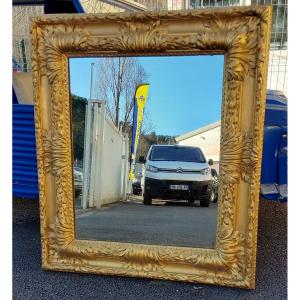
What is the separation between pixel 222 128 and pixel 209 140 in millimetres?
88

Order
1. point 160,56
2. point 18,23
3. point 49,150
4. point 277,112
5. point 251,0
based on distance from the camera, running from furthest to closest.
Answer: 1. point 251,0
2. point 18,23
3. point 277,112
4. point 49,150
5. point 160,56

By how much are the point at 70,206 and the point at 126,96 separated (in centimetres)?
62

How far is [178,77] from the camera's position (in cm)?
152

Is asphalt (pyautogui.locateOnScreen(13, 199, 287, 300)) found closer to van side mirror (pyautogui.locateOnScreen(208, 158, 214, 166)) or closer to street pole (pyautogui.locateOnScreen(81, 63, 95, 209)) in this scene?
street pole (pyautogui.locateOnScreen(81, 63, 95, 209))

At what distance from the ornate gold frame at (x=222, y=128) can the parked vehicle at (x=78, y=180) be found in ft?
0.13

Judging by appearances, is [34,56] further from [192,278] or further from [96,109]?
[192,278]

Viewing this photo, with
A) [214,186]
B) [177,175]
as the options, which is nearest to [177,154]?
[177,175]

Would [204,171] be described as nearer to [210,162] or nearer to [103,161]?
[210,162]

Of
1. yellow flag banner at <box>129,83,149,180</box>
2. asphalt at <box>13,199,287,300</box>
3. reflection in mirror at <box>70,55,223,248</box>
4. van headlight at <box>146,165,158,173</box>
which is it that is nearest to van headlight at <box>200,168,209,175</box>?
reflection in mirror at <box>70,55,223,248</box>

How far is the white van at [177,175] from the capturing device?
1.59 metres

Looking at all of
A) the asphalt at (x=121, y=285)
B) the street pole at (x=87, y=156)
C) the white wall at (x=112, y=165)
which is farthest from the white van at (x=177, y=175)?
the asphalt at (x=121, y=285)

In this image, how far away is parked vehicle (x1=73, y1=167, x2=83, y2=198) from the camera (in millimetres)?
1670

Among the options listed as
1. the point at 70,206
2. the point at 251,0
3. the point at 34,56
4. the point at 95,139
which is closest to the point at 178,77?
the point at 95,139

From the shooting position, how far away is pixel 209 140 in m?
1.53
